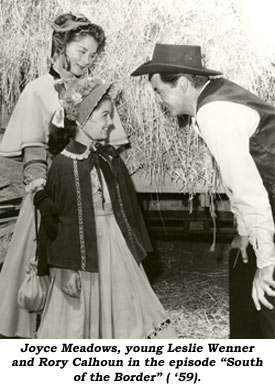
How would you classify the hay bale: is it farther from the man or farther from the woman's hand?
the woman's hand

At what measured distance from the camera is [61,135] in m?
1.58

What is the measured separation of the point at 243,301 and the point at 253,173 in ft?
1.84

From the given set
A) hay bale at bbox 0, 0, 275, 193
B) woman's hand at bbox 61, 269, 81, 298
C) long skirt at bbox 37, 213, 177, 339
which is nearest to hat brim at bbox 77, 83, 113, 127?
hay bale at bbox 0, 0, 275, 193

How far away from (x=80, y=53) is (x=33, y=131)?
0.99 ft

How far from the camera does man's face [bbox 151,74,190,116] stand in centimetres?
139

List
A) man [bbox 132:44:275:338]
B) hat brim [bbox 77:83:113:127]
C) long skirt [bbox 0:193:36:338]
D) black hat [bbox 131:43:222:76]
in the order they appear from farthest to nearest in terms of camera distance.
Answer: long skirt [bbox 0:193:36:338] → hat brim [bbox 77:83:113:127] → black hat [bbox 131:43:222:76] → man [bbox 132:44:275:338]

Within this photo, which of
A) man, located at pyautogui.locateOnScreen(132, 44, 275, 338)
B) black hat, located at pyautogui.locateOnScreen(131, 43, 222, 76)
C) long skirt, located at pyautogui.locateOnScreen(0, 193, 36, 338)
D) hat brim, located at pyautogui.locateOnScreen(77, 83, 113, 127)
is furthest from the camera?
long skirt, located at pyautogui.locateOnScreen(0, 193, 36, 338)

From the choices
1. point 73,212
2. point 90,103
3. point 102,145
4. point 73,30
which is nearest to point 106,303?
point 73,212

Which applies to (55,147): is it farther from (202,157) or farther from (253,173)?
(253,173)

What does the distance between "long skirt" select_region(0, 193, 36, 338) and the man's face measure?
0.57m

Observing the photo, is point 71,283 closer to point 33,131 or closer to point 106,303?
point 106,303
